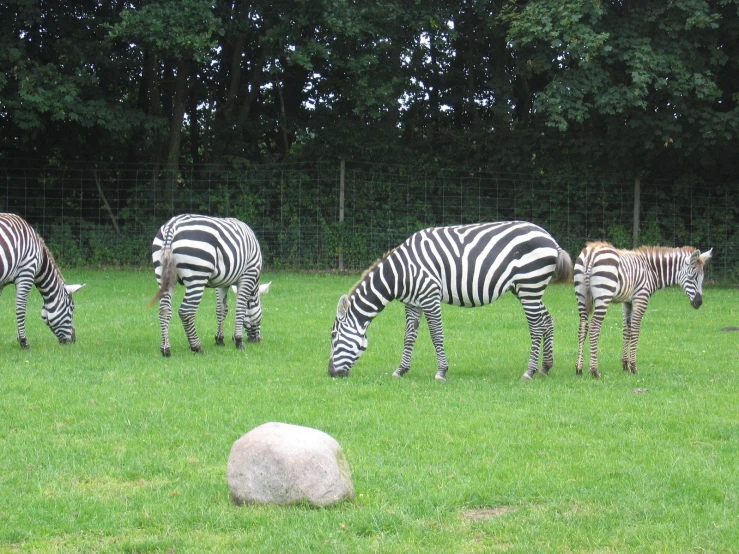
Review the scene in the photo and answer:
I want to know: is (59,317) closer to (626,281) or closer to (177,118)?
(626,281)

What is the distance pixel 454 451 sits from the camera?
802 cm

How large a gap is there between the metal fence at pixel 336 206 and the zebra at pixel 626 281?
13689 millimetres

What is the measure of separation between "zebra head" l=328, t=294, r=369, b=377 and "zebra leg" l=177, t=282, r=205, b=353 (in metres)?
2.56

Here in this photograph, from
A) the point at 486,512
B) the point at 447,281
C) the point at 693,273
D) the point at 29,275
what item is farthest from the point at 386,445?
the point at 29,275

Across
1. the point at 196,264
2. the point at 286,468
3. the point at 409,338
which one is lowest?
Result: the point at 286,468

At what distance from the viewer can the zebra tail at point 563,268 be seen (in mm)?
12242

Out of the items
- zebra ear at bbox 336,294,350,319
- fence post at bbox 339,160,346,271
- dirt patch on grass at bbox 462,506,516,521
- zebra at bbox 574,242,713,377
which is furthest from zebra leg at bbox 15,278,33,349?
fence post at bbox 339,160,346,271

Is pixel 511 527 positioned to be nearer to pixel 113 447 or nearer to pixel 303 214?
pixel 113 447

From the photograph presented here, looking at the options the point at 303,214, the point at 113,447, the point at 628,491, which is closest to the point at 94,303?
the point at 303,214

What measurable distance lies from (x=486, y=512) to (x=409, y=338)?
222 inches

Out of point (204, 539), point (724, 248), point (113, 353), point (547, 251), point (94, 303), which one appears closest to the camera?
point (204, 539)

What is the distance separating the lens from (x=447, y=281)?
39.5 ft

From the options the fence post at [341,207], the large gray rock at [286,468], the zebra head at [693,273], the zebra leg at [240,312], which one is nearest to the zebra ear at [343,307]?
the zebra leg at [240,312]

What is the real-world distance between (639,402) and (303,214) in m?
18.1
